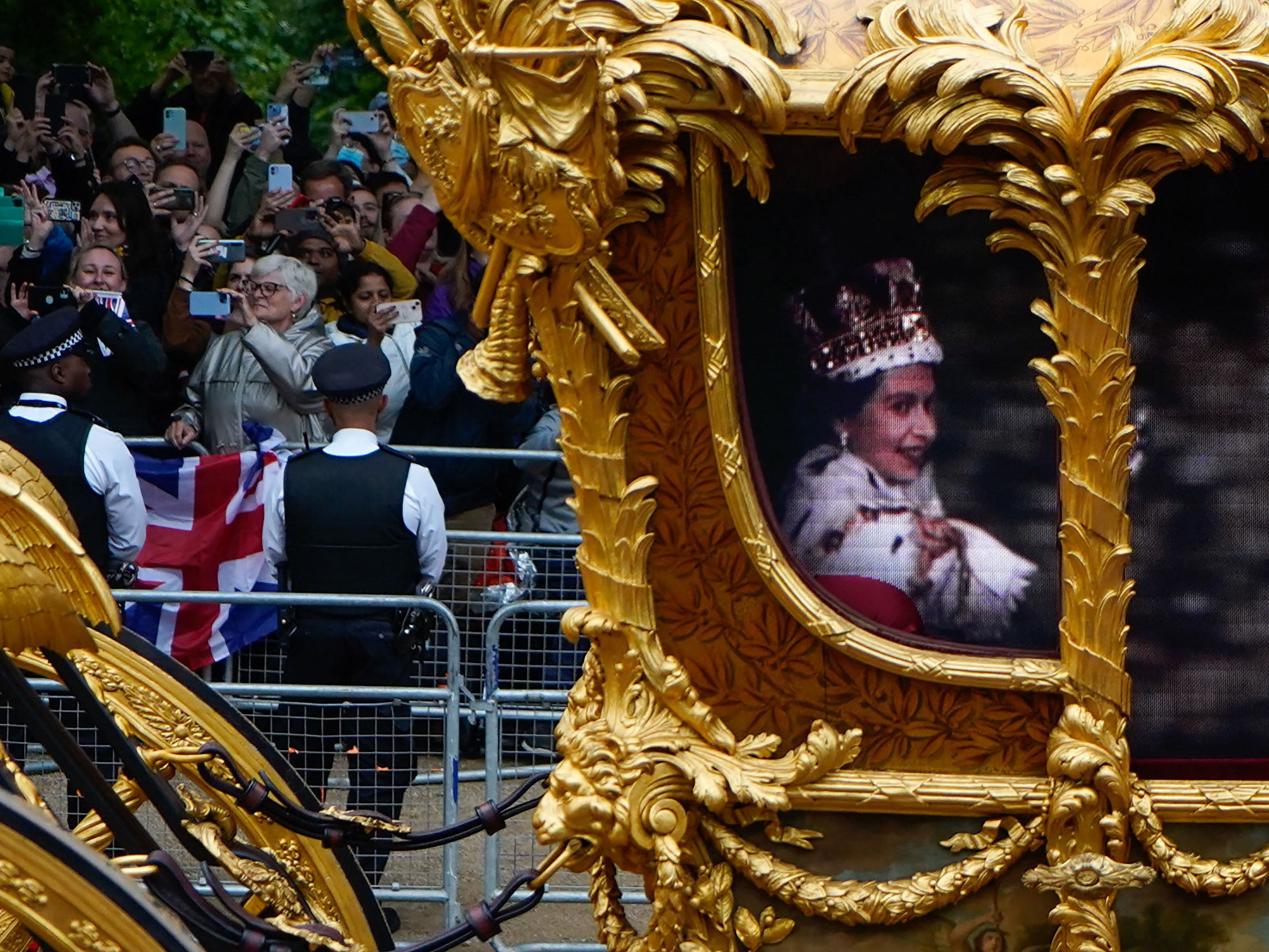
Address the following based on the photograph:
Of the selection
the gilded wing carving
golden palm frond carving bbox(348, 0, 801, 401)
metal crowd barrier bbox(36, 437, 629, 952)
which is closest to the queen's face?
golden palm frond carving bbox(348, 0, 801, 401)

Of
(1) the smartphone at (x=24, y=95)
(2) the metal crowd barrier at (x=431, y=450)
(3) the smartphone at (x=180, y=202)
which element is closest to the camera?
(2) the metal crowd barrier at (x=431, y=450)

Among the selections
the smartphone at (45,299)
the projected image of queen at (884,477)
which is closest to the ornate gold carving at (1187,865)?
the projected image of queen at (884,477)

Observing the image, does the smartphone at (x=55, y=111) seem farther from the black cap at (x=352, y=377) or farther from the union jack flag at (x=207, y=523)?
the black cap at (x=352, y=377)

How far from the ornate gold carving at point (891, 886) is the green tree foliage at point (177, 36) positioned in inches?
344

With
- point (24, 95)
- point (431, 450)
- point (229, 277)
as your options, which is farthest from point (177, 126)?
point (431, 450)

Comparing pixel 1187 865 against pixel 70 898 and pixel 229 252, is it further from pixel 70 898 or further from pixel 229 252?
pixel 229 252

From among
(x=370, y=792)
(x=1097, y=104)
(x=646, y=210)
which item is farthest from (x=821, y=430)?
(x=370, y=792)

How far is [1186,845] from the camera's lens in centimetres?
307

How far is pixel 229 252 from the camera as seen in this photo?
753cm

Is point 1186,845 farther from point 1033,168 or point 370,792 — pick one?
point 370,792

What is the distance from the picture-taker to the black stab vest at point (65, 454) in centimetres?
593

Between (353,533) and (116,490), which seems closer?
(353,533)

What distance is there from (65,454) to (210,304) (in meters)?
1.19

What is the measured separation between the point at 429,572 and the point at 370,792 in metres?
0.75
